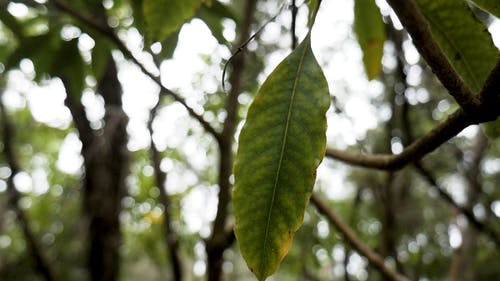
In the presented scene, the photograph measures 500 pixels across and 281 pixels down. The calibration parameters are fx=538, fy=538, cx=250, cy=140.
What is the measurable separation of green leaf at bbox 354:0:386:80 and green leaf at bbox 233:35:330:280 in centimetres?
42

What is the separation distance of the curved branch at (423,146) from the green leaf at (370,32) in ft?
0.84

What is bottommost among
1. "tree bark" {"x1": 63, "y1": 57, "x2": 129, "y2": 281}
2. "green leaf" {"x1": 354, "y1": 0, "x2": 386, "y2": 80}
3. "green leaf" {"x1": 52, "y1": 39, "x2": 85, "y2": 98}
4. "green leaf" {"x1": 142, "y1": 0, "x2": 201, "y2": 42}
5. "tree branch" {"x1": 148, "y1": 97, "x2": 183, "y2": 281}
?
"tree bark" {"x1": 63, "y1": 57, "x2": 129, "y2": 281}

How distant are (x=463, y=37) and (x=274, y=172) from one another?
293mm

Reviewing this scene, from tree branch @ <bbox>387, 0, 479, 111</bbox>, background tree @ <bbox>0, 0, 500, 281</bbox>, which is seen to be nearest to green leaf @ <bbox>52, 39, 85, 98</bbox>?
background tree @ <bbox>0, 0, 500, 281</bbox>

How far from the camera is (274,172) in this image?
522 mm

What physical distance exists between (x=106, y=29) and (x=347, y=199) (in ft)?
9.54

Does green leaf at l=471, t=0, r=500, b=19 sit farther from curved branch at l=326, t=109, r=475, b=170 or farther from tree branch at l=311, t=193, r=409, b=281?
tree branch at l=311, t=193, r=409, b=281

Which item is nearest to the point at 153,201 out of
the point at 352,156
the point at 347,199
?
the point at 347,199

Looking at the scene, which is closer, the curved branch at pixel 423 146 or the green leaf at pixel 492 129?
the curved branch at pixel 423 146

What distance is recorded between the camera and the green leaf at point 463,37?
61cm

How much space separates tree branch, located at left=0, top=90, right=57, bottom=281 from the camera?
1459 millimetres

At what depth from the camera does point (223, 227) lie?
114 cm

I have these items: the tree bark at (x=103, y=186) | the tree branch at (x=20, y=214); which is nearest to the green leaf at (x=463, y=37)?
the tree branch at (x=20, y=214)

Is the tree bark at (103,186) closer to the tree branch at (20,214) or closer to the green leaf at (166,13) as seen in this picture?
the tree branch at (20,214)
